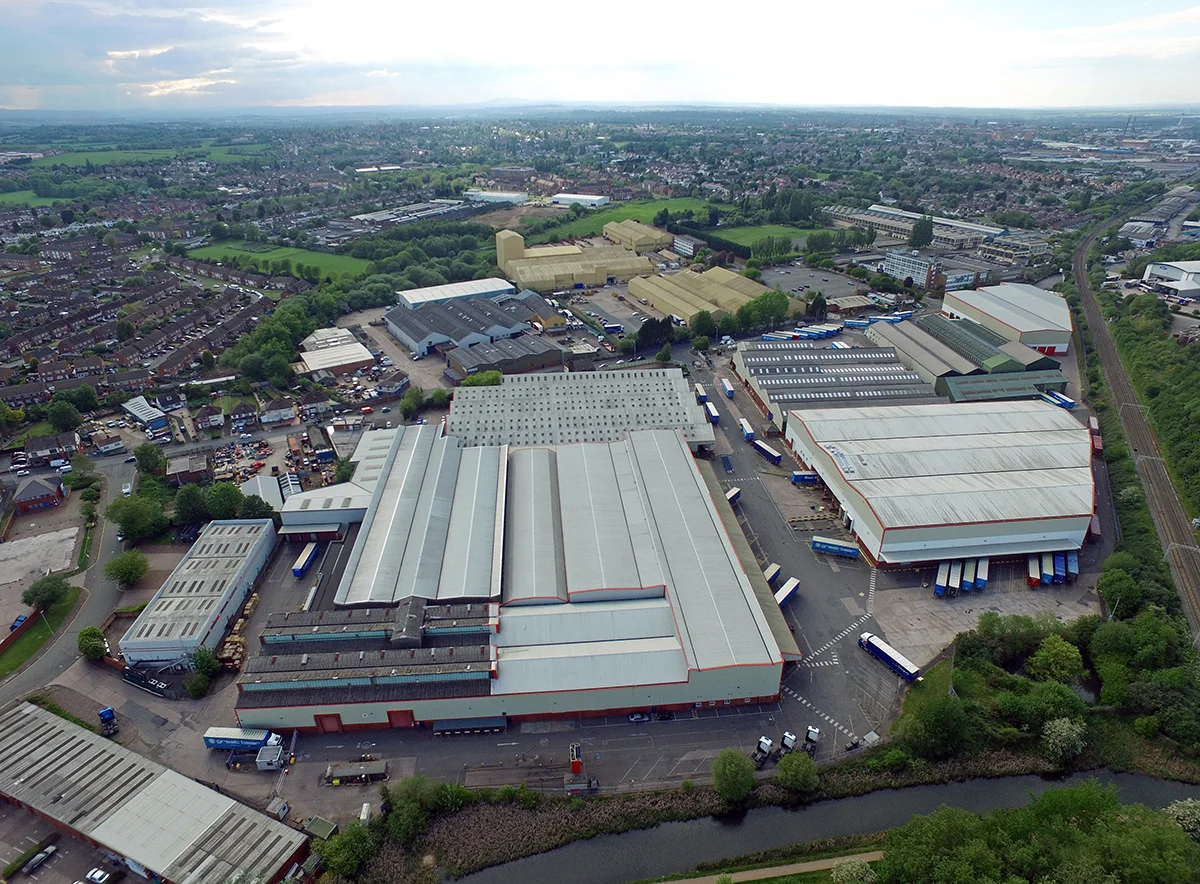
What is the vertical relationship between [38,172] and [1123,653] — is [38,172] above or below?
above

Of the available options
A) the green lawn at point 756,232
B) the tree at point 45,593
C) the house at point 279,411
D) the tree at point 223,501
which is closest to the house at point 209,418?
the house at point 279,411

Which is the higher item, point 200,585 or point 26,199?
point 26,199

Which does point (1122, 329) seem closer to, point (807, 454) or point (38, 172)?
point (807, 454)

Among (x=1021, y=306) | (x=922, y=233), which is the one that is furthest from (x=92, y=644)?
(x=922, y=233)

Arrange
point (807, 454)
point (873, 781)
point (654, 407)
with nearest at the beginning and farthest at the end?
point (873, 781)
point (807, 454)
point (654, 407)

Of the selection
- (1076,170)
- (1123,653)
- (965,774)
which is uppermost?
(1076,170)

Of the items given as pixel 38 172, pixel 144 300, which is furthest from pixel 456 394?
pixel 38 172

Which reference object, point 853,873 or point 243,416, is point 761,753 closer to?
point 853,873
